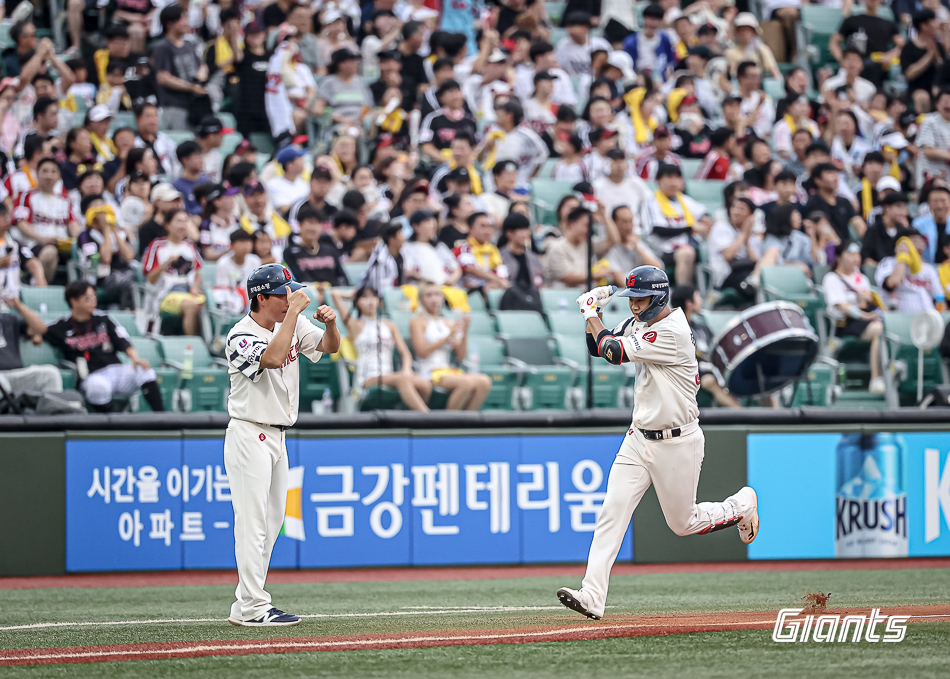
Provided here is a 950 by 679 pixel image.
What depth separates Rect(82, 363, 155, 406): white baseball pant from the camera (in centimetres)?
1045

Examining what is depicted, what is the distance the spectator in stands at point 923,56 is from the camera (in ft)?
57.5

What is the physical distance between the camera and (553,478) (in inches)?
431

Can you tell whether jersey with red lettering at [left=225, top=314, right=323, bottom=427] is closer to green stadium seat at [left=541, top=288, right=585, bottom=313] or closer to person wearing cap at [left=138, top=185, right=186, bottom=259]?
person wearing cap at [left=138, top=185, right=186, bottom=259]

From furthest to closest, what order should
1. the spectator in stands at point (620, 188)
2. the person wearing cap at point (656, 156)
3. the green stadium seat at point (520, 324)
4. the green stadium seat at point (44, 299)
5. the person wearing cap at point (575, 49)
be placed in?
the person wearing cap at point (575, 49) < the person wearing cap at point (656, 156) < the spectator in stands at point (620, 188) < the green stadium seat at point (520, 324) < the green stadium seat at point (44, 299)

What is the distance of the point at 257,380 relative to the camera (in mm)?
6789

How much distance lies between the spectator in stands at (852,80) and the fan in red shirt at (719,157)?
8.28 feet

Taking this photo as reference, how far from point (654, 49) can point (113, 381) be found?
31.9 feet

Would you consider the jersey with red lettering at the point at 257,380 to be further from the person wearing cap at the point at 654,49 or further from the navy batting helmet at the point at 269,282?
the person wearing cap at the point at 654,49

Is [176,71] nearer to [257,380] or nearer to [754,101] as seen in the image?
[754,101]

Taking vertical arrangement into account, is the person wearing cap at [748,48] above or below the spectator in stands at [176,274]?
above

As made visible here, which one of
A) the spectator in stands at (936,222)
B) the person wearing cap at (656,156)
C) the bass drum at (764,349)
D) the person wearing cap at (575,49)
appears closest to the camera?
the bass drum at (764,349)

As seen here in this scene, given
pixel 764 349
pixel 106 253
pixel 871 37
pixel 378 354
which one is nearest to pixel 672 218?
pixel 764 349

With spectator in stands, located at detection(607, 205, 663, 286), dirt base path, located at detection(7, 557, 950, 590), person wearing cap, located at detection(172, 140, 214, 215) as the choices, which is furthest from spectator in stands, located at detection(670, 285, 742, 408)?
person wearing cap, located at detection(172, 140, 214, 215)

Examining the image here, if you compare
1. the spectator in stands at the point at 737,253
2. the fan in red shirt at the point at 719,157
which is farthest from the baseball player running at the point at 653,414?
the fan in red shirt at the point at 719,157
